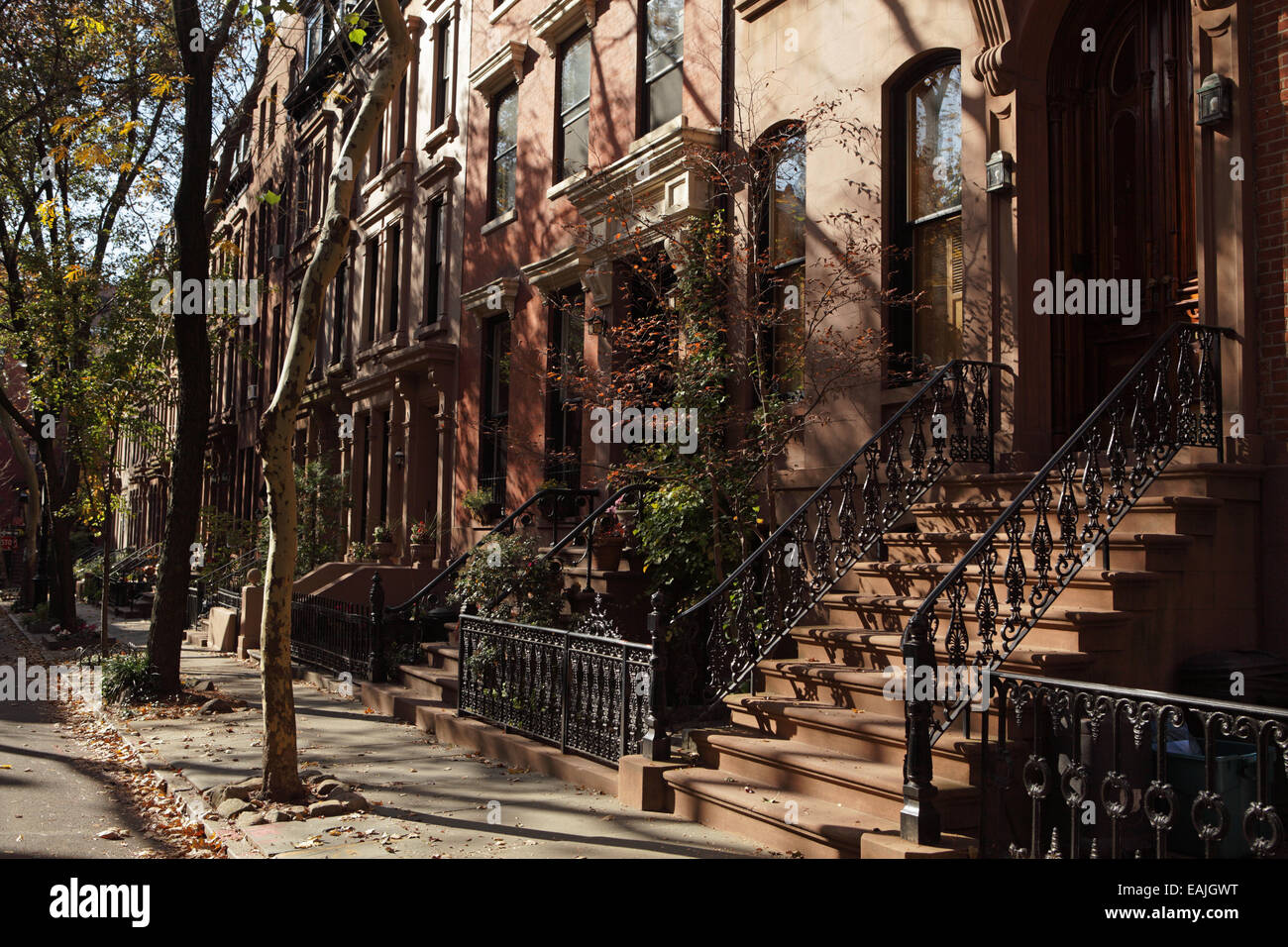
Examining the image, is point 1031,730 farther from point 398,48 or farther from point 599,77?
point 599,77

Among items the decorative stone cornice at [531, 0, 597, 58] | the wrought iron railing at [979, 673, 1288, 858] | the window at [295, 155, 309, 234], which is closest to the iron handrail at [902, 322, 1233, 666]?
the wrought iron railing at [979, 673, 1288, 858]

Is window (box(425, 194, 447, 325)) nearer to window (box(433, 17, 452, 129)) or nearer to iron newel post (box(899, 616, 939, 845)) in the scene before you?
window (box(433, 17, 452, 129))

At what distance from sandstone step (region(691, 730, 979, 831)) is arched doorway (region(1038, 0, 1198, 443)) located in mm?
3977

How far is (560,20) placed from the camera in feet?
53.3

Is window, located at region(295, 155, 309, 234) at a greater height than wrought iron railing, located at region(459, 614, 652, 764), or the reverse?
window, located at region(295, 155, 309, 234)

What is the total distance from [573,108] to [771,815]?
12.5 metres

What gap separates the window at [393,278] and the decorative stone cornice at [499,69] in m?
4.61

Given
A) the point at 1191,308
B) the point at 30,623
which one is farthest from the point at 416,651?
the point at 30,623

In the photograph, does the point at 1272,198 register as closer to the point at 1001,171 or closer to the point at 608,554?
the point at 1001,171

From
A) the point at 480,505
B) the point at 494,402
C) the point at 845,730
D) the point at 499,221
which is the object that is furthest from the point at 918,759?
the point at 499,221

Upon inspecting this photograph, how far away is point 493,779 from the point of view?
854 cm

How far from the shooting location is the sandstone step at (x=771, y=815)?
5922 millimetres

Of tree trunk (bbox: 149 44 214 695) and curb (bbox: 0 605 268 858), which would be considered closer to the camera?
curb (bbox: 0 605 268 858)

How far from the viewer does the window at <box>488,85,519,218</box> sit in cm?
→ 1805
